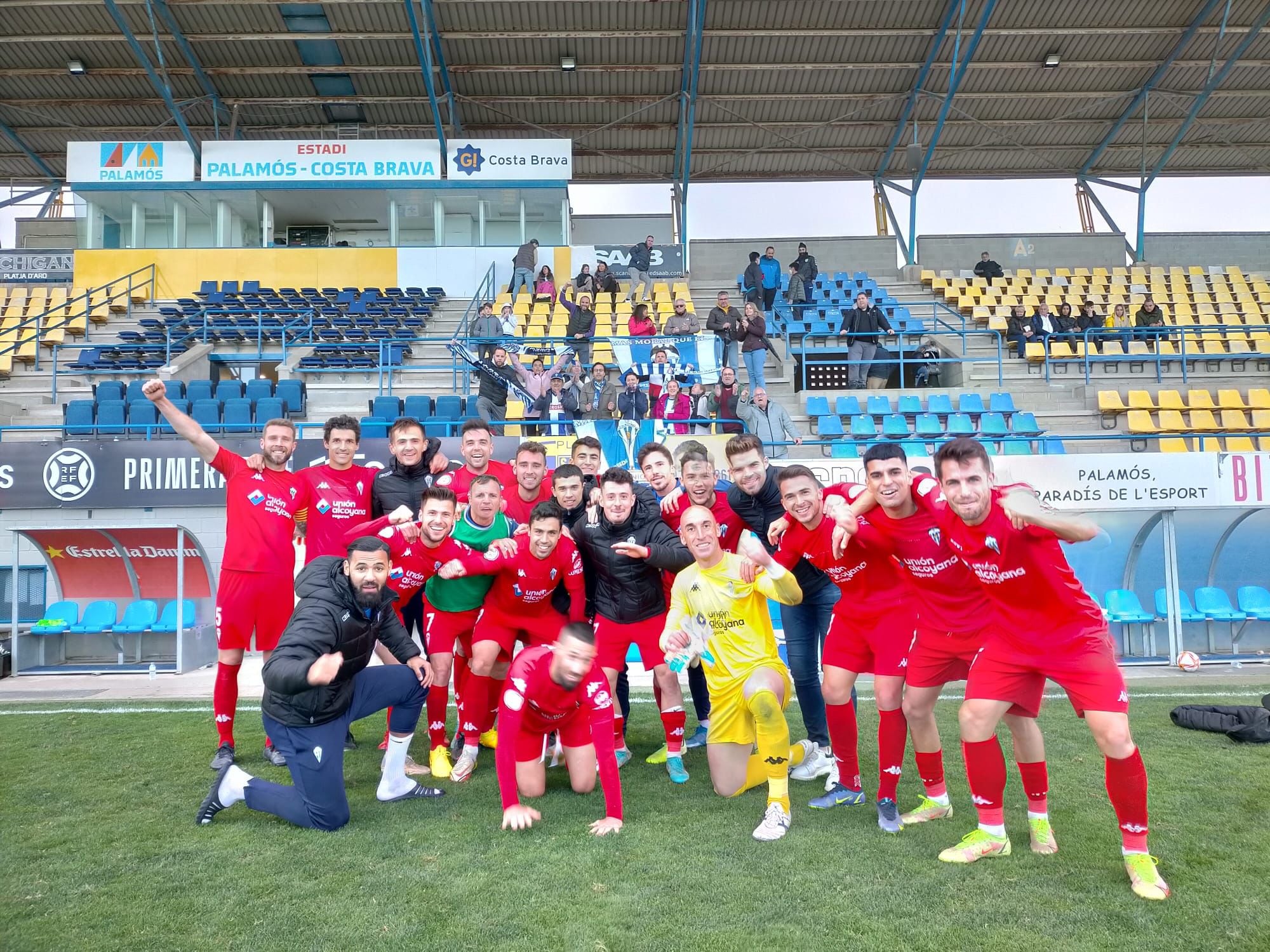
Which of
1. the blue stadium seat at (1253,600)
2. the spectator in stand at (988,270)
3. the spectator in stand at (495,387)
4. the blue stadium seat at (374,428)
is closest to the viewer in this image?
the blue stadium seat at (1253,600)

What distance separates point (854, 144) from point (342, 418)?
2330 centimetres

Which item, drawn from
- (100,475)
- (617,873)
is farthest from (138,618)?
(617,873)

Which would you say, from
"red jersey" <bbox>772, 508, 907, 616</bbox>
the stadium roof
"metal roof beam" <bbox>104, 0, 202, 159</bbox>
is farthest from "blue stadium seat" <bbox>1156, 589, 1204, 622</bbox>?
"metal roof beam" <bbox>104, 0, 202, 159</bbox>

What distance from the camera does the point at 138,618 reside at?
1045 cm

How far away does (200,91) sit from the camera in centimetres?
2370

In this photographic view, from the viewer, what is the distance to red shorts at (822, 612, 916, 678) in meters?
4.64

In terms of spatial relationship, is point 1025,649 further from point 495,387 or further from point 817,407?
point 817,407

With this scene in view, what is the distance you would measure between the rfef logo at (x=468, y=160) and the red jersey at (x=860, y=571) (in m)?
20.4

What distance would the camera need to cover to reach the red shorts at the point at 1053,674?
12.3 feet

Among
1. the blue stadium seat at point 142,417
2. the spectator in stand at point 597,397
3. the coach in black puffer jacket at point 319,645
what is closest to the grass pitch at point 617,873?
the coach in black puffer jacket at point 319,645

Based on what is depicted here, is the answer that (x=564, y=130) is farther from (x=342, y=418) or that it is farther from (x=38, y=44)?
(x=342, y=418)

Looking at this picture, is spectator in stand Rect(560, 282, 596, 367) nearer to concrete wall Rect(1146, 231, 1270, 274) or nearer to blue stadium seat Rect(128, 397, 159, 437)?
blue stadium seat Rect(128, 397, 159, 437)

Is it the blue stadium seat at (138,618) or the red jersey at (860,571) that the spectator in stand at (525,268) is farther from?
the red jersey at (860,571)

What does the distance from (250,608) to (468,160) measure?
63.4ft
